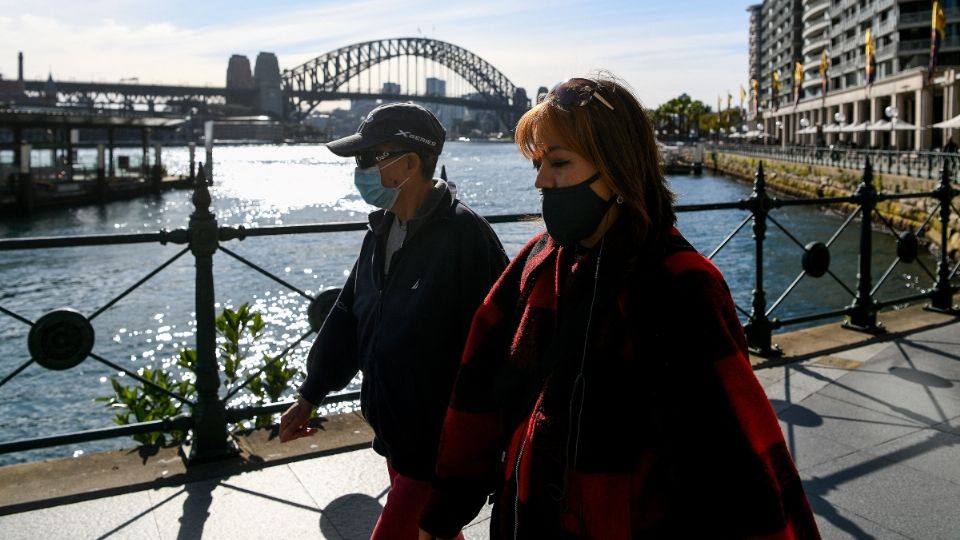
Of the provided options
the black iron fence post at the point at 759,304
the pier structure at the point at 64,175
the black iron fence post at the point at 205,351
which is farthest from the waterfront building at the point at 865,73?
the black iron fence post at the point at 205,351

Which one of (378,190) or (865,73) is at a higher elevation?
(865,73)

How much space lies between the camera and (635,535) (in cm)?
162

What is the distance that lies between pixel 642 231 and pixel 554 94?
0.33 metres

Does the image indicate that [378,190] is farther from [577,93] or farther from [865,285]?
[865,285]

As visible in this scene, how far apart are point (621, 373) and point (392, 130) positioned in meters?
1.23

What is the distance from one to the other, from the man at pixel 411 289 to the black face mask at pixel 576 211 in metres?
0.74

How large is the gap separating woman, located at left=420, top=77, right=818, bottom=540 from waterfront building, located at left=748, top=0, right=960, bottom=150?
52872mm

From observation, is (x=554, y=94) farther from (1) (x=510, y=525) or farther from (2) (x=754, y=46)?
(2) (x=754, y=46)

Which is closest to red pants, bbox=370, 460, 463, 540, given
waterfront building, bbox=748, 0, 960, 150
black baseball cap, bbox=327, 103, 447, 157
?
black baseball cap, bbox=327, 103, 447, 157

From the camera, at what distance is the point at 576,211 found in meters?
1.72

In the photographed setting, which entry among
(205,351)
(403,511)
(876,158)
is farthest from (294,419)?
(876,158)

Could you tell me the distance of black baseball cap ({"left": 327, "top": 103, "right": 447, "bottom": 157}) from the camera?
255cm

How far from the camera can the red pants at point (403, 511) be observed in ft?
8.21


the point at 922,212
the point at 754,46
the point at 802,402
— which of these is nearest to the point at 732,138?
the point at 754,46
